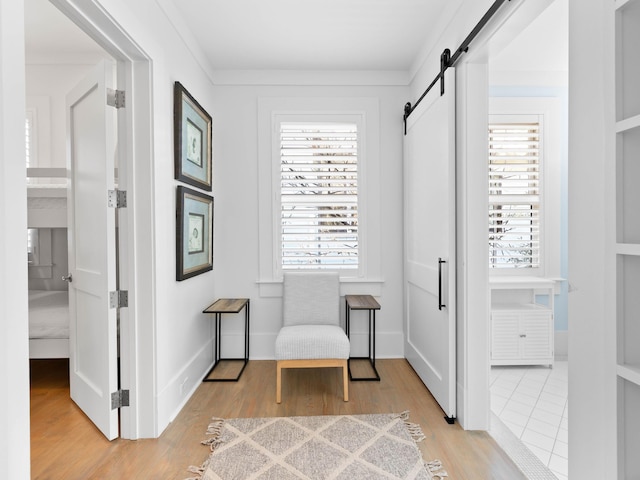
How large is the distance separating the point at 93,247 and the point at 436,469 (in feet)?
7.67

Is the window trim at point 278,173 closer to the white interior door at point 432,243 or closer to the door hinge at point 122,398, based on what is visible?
the white interior door at point 432,243

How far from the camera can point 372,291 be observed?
3.75 meters

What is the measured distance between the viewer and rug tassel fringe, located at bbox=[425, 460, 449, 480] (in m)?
1.92

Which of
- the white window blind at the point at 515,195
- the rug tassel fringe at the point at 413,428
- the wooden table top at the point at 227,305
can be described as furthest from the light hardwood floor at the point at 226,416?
the white window blind at the point at 515,195

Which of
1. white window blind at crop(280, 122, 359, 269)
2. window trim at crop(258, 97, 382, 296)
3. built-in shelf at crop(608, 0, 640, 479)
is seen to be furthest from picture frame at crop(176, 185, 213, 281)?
built-in shelf at crop(608, 0, 640, 479)

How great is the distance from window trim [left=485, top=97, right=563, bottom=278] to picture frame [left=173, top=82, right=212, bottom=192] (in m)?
2.75

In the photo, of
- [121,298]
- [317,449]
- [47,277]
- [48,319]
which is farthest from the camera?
[47,277]

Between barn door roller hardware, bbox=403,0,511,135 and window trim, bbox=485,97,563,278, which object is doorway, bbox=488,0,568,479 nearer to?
window trim, bbox=485,97,563,278

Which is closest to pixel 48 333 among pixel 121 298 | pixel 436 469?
pixel 121 298

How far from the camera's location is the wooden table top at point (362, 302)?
317cm

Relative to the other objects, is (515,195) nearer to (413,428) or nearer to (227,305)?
(413,428)

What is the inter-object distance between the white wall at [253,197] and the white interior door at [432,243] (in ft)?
0.60

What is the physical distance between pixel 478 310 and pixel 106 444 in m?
2.37

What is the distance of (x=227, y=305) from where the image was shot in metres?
3.37
